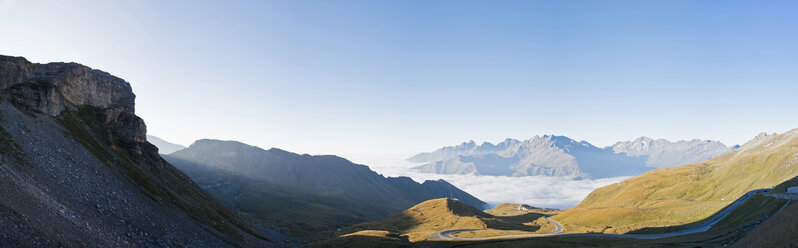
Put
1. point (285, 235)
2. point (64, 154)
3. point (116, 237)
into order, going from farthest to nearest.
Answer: point (285, 235)
point (64, 154)
point (116, 237)

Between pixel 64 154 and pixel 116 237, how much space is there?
111 ft

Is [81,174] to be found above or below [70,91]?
below

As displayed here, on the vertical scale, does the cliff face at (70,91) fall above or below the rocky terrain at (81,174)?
above

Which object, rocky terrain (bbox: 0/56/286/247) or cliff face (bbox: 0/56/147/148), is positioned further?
cliff face (bbox: 0/56/147/148)

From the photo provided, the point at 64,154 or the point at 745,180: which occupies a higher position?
the point at 745,180

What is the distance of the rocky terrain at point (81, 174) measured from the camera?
142 ft

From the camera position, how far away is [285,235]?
15800 centimetres

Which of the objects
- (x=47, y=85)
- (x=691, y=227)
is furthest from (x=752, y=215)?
(x=47, y=85)

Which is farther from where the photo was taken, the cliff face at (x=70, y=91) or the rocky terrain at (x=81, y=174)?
the cliff face at (x=70, y=91)

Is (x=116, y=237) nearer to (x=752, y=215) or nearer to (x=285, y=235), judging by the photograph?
(x=285, y=235)

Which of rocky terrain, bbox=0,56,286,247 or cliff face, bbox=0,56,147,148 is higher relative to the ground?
cliff face, bbox=0,56,147,148

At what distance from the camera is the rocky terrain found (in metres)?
43.2

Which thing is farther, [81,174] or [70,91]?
[70,91]

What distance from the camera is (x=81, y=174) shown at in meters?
65.6
